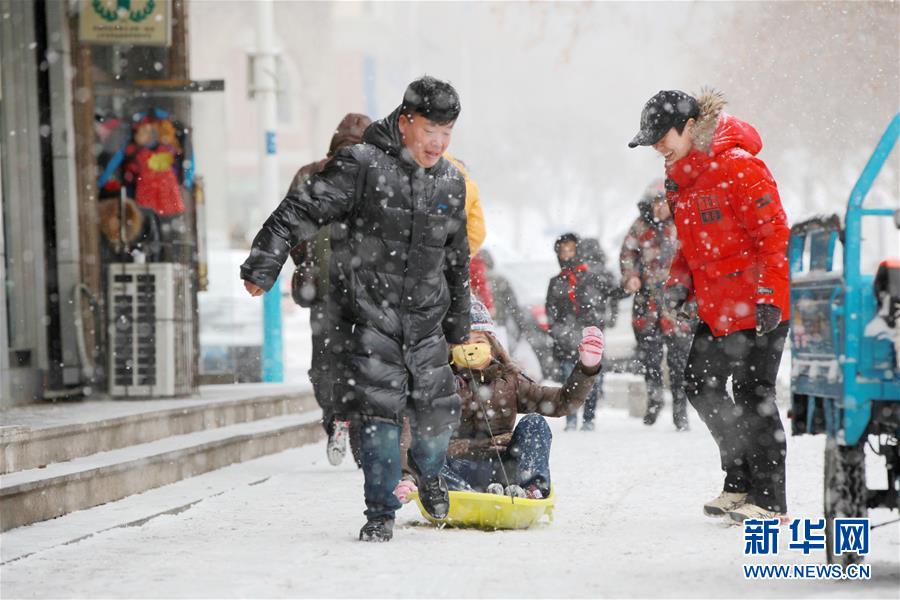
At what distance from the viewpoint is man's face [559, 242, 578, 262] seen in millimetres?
13328

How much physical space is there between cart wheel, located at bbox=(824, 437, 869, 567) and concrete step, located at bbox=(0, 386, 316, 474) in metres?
4.26

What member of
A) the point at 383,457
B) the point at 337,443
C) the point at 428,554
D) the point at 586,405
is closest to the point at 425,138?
the point at 383,457

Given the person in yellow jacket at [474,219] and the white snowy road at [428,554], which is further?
the person in yellow jacket at [474,219]

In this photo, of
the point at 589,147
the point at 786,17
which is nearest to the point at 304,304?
the point at 786,17

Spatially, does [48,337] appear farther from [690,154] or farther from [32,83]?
[690,154]

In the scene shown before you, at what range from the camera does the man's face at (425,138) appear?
20.8 ft

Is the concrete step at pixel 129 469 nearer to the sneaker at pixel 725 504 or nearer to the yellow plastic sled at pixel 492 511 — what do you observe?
the yellow plastic sled at pixel 492 511

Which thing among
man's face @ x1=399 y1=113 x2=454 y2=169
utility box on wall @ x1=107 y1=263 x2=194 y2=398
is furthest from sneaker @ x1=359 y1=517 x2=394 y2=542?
utility box on wall @ x1=107 y1=263 x2=194 y2=398

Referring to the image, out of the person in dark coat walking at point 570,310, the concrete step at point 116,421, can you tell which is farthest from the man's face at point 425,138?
the person in dark coat walking at point 570,310

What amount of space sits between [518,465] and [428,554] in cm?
115

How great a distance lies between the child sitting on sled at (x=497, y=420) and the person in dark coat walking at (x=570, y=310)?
228 inches

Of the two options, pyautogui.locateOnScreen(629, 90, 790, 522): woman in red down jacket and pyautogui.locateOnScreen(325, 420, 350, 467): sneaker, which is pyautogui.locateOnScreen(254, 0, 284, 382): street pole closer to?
pyautogui.locateOnScreen(325, 420, 350, 467): sneaker

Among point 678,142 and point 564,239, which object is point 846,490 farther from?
point 564,239

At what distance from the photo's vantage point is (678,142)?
6.94 m
